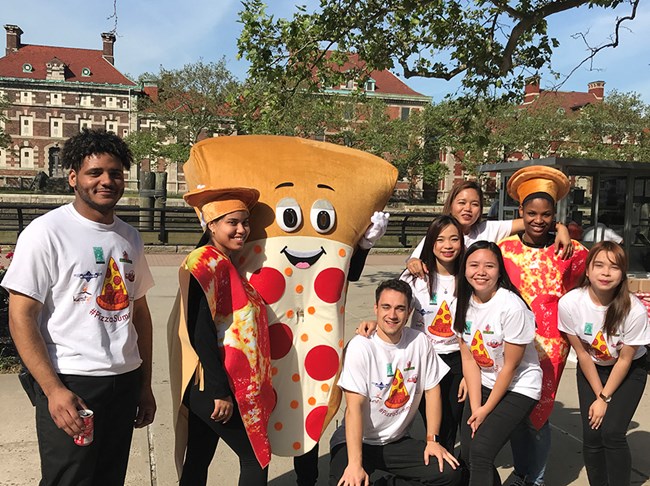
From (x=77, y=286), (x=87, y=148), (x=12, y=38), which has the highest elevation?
(x=12, y=38)

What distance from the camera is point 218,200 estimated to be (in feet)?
8.14

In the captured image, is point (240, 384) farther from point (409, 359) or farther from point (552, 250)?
point (552, 250)

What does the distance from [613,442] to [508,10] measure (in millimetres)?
5898

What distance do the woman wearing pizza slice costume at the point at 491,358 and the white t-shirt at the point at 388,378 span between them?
21 cm

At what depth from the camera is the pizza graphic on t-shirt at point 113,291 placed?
2.12m

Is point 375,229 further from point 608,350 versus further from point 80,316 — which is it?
point 80,316

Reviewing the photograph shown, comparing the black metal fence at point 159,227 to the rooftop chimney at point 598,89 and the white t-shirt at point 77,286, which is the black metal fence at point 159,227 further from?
the rooftop chimney at point 598,89

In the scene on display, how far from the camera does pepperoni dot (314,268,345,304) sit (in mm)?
2840

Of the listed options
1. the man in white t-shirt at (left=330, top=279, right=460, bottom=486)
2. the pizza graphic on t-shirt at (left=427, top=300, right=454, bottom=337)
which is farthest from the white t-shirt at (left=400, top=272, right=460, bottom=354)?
the man in white t-shirt at (left=330, top=279, right=460, bottom=486)

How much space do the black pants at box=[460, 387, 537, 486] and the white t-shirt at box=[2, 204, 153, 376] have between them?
1.59 m

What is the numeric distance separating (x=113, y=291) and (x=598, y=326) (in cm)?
224

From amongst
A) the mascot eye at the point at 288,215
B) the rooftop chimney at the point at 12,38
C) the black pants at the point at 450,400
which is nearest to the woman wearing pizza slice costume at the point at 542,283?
the black pants at the point at 450,400

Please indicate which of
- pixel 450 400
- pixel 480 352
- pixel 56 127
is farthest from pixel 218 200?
pixel 56 127

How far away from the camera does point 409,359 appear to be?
8.82ft
